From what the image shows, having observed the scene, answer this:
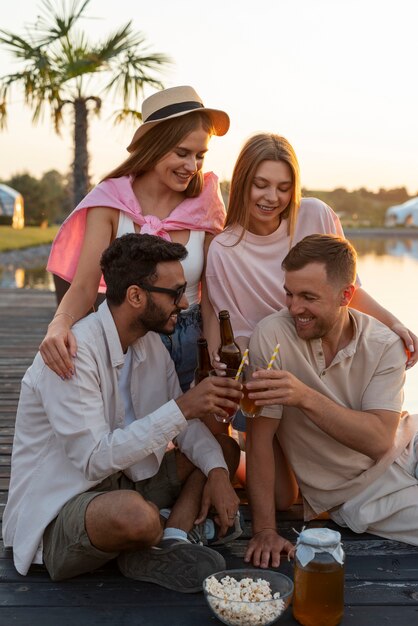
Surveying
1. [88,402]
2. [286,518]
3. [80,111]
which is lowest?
[286,518]

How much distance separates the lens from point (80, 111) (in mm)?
12156

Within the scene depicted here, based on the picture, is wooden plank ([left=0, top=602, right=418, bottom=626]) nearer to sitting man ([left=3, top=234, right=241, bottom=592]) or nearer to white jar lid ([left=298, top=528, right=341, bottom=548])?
sitting man ([left=3, top=234, right=241, bottom=592])

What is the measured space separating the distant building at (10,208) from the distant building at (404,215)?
28954 mm

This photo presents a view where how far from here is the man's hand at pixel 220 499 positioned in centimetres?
321

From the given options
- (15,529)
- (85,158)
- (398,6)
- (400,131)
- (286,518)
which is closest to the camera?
(15,529)

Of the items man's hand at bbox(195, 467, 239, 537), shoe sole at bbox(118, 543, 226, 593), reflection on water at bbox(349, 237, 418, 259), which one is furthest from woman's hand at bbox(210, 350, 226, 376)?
reflection on water at bbox(349, 237, 418, 259)

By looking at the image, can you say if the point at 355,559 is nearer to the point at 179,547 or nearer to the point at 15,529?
the point at 179,547

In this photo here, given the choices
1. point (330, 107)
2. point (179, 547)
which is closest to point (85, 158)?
point (330, 107)

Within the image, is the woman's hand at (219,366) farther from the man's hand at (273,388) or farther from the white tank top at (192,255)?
the white tank top at (192,255)

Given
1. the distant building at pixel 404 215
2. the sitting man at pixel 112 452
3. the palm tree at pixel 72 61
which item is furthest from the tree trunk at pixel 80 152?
the distant building at pixel 404 215

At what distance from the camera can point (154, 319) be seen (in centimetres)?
307

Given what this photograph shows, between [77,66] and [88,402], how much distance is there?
9.54 meters

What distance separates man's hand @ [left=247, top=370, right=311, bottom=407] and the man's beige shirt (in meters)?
0.31

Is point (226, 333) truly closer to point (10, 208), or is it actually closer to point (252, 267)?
point (252, 267)
